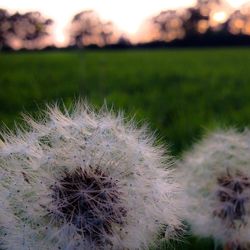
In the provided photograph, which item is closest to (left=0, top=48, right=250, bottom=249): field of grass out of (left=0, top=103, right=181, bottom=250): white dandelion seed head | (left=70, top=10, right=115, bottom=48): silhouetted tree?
(left=70, top=10, right=115, bottom=48): silhouetted tree

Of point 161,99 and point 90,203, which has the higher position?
point 90,203

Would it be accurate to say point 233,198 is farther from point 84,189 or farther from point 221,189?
point 84,189

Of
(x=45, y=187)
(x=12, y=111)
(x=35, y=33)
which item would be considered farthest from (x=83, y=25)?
(x=12, y=111)

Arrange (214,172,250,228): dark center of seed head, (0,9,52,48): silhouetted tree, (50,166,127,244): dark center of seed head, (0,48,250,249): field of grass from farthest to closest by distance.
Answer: (0,48,250,249): field of grass < (214,172,250,228): dark center of seed head < (0,9,52,48): silhouetted tree < (50,166,127,244): dark center of seed head

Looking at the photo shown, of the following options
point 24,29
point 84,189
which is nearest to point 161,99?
point 24,29

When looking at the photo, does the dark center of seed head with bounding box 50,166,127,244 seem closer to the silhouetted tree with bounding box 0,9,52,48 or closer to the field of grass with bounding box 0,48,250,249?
the silhouetted tree with bounding box 0,9,52,48

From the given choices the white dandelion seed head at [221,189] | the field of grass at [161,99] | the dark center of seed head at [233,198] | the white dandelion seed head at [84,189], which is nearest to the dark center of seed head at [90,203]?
the white dandelion seed head at [84,189]
